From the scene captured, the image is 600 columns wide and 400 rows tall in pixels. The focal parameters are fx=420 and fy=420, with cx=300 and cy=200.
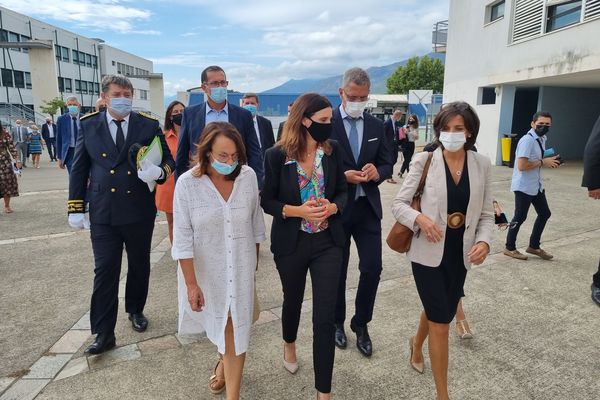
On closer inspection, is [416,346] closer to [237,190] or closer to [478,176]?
[478,176]

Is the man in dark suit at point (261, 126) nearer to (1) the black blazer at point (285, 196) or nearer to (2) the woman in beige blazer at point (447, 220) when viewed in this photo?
(1) the black blazer at point (285, 196)

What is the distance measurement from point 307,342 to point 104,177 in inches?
83.2

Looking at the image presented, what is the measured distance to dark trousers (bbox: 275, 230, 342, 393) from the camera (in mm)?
2600

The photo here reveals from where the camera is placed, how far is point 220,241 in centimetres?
254

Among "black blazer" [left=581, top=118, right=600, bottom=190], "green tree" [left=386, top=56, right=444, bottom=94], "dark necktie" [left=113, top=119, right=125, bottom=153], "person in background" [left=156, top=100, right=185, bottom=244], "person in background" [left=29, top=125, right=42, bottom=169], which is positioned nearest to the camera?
"dark necktie" [left=113, top=119, right=125, bottom=153]

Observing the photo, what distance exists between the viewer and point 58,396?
277 centimetres

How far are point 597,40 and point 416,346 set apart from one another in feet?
41.9

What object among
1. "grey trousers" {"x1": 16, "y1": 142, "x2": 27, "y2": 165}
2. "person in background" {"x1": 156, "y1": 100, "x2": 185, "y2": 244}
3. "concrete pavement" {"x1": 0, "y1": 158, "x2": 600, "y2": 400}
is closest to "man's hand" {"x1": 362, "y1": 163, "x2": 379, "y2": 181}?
"concrete pavement" {"x1": 0, "y1": 158, "x2": 600, "y2": 400}

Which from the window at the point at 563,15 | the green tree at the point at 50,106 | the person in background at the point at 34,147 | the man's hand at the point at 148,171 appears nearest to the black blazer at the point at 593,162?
the man's hand at the point at 148,171

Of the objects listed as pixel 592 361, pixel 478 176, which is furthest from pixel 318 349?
pixel 592 361

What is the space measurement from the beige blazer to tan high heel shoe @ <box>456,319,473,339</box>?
111cm

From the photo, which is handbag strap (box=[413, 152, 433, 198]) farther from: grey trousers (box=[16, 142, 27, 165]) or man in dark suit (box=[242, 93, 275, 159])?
grey trousers (box=[16, 142, 27, 165])

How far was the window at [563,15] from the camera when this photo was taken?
12.8m

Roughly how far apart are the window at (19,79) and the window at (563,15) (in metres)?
48.1
